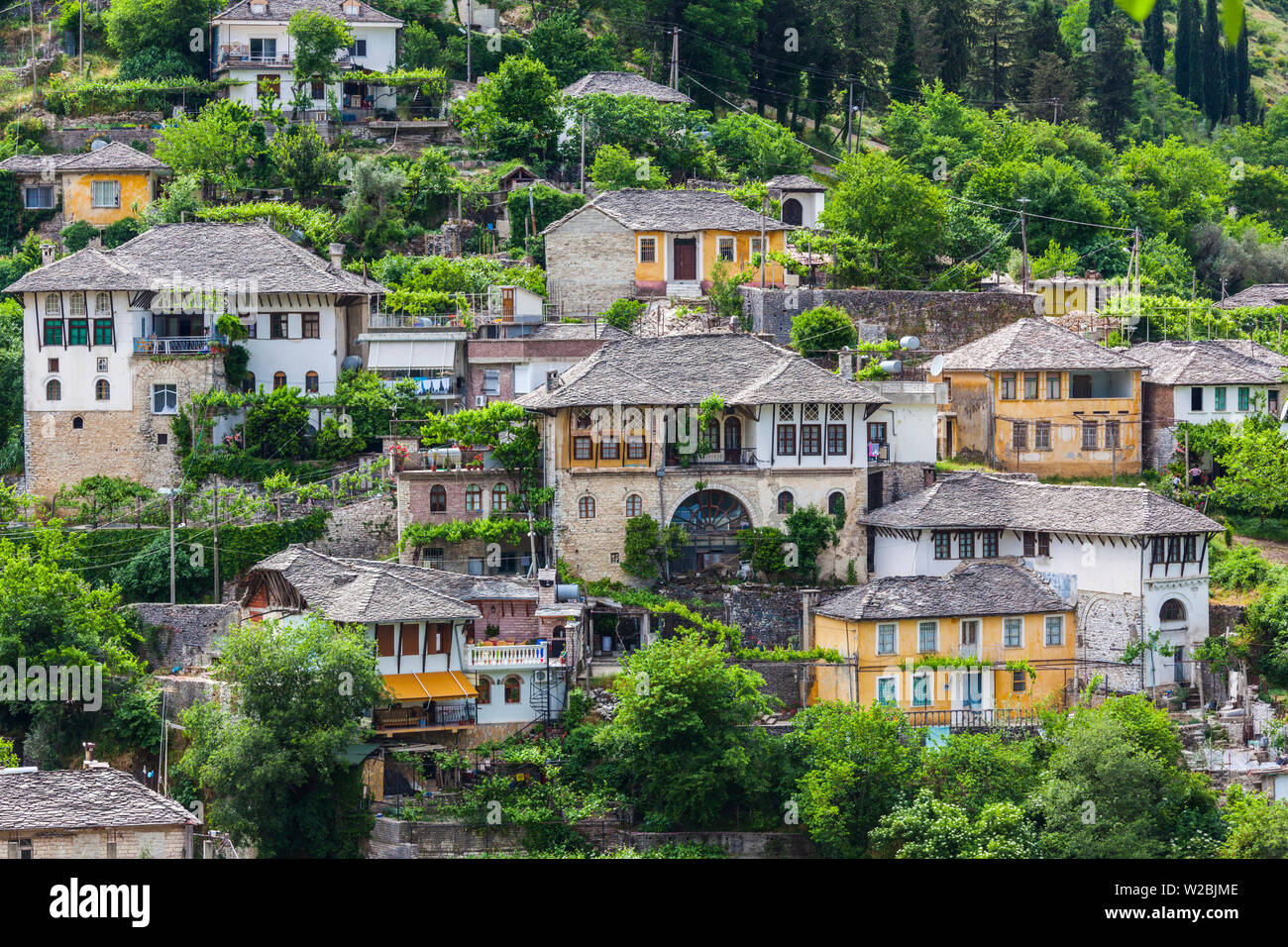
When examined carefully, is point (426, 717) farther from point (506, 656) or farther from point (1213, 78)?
point (1213, 78)

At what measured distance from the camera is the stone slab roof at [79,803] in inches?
1571

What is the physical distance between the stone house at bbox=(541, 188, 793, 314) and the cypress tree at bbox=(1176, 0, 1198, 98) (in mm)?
63850

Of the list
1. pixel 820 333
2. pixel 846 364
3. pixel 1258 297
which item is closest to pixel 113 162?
pixel 820 333

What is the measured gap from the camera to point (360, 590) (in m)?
48.4

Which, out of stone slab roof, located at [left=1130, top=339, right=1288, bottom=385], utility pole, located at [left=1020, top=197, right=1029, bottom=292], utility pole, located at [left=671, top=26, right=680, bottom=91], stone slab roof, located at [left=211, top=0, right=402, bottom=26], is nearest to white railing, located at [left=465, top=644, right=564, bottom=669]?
stone slab roof, located at [left=1130, top=339, right=1288, bottom=385]

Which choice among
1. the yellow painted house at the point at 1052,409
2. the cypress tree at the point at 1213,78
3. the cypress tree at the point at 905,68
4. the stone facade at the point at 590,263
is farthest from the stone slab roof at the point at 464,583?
the cypress tree at the point at 1213,78

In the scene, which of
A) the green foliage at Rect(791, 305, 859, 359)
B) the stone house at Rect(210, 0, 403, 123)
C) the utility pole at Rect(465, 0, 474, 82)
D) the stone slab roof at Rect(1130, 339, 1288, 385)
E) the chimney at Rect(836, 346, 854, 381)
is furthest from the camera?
the utility pole at Rect(465, 0, 474, 82)

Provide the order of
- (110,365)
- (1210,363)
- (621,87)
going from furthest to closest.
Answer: (621,87) → (1210,363) → (110,365)

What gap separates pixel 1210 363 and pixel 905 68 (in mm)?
40471

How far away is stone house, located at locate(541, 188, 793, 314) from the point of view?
6994 centimetres

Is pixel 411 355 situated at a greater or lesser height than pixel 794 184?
lesser

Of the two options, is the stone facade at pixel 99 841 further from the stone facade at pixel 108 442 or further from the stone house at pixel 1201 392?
the stone house at pixel 1201 392

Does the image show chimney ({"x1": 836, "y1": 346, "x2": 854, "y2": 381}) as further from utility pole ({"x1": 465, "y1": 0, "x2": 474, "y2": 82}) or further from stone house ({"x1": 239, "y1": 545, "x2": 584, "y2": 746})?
utility pole ({"x1": 465, "y1": 0, "x2": 474, "y2": 82})

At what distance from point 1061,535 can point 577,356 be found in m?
18.1
